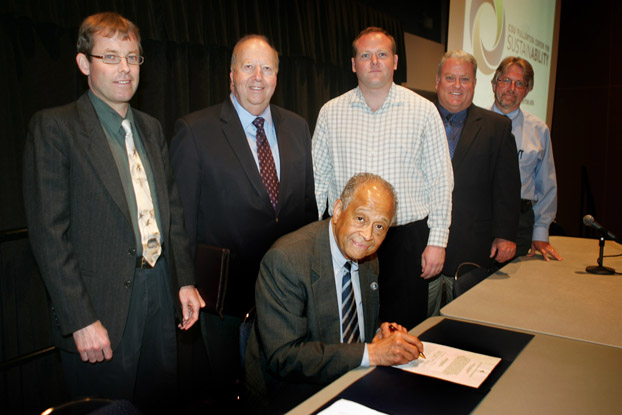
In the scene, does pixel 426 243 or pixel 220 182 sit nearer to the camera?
pixel 220 182

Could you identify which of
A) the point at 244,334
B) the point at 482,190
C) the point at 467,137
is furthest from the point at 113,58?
the point at 482,190

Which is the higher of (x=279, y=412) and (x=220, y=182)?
(x=220, y=182)

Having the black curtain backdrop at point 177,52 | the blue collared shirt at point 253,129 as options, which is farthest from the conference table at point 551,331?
the black curtain backdrop at point 177,52

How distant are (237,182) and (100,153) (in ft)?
2.02

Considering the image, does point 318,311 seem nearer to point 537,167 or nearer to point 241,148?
point 241,148

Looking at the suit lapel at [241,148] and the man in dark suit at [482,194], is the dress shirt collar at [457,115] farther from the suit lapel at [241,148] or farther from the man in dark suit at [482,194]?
the suit lapel at [241,148]

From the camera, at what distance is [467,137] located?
2652mm

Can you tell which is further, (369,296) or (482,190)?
(482,190)

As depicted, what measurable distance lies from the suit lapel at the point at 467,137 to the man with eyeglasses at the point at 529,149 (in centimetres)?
63

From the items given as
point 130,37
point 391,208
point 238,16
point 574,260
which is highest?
point 238,16

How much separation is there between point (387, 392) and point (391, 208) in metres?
0.59

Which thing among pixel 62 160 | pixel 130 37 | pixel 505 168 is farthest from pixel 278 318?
pixel 505 168

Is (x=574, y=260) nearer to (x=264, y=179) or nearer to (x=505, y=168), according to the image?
(x=505, y=168)

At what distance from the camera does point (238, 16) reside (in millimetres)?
3344
